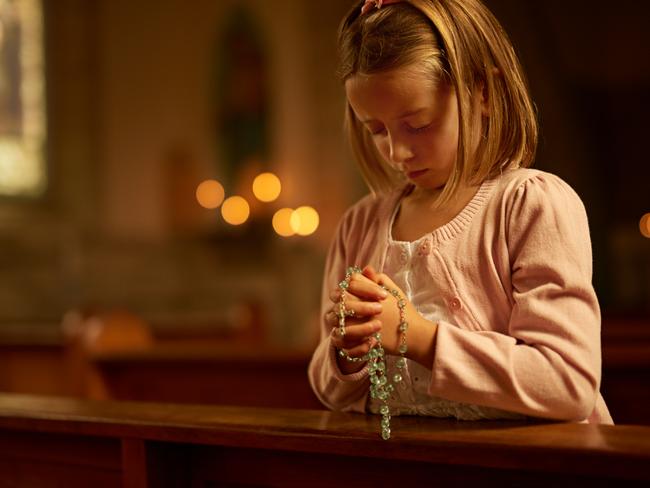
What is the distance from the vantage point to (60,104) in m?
9.27

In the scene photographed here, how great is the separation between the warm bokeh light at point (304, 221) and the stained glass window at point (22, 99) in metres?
2.70

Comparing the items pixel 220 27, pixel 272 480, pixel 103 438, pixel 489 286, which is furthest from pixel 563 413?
pixel 220 27

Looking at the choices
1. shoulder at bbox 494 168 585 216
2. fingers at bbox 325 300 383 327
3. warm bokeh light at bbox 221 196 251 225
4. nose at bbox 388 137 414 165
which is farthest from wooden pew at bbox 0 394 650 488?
warm bokeh light at bbox 221 196 251 225

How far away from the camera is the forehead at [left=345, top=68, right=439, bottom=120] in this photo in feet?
4.97

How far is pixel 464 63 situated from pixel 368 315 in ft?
1.64

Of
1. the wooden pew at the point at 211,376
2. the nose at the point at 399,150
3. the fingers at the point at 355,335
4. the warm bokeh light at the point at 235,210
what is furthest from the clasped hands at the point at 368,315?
the warm bokeh light at the point at 235,210

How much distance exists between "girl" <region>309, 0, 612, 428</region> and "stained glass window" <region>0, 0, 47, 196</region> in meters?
7.85

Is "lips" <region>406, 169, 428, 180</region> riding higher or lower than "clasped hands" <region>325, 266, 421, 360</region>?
higher

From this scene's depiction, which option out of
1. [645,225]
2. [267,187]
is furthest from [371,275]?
[267,187]

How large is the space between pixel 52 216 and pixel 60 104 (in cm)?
121

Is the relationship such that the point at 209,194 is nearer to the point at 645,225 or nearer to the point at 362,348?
the point at 645,225

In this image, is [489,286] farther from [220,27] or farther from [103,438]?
[220,27]

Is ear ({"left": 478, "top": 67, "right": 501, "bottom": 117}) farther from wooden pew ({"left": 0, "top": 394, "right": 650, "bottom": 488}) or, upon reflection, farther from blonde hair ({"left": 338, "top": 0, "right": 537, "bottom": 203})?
wooden pew ({"left": 0, "top": 394, "right": 650, "bottom": 488})

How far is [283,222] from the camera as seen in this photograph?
9234 millimetres
